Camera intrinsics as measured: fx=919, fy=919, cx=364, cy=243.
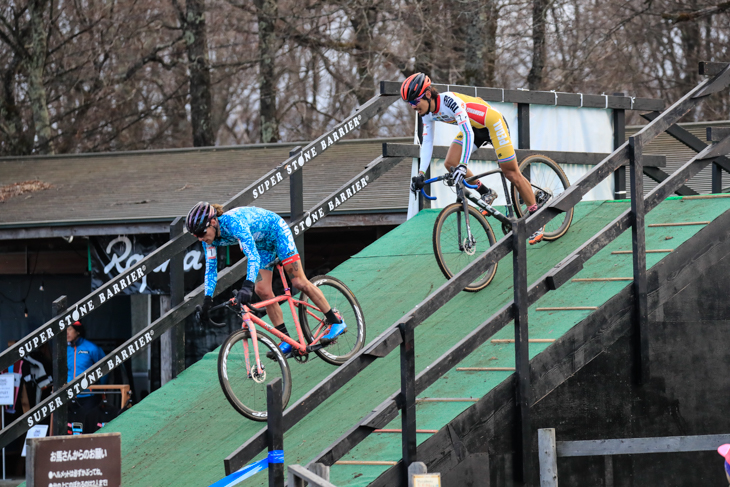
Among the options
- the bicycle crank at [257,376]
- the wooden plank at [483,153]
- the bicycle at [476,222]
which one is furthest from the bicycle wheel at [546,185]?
the bicycle crank at [257,376]

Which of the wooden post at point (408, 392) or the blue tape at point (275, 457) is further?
the wooden post at point (408, 392)

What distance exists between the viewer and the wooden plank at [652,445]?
19.4ft

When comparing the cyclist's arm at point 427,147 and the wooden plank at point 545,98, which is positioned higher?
the wooden plank at point 545,98

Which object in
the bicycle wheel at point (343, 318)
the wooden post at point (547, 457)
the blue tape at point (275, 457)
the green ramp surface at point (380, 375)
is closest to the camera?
the blue tape at point (275, 457)

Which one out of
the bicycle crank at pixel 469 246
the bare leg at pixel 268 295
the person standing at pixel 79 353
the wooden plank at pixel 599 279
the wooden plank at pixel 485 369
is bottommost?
the person standing at pixel 79 353

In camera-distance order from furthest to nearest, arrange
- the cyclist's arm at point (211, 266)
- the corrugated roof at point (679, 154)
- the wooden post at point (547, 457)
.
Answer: the corrugated roof at point (679, 154), the cyclist's arm at point (211, 266), the wooden post at point (547, 457)

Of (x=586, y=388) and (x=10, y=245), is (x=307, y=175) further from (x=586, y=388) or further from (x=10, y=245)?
(x=586, y=388)

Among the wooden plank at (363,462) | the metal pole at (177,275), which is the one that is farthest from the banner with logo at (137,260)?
the wooden plank at (363,462)

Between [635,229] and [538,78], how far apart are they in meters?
16.2

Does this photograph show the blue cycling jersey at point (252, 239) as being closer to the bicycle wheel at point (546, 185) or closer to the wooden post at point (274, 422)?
the wooden post at point (274, 422)

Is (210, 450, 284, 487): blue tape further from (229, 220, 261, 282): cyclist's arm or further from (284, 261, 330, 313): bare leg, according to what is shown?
(284, 261, 330, 313): bare leg

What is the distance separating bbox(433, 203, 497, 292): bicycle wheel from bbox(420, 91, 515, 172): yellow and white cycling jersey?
0.50 metres

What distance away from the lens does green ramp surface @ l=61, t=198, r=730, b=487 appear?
6.18m

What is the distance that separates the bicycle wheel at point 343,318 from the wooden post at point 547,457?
7.51 ft
